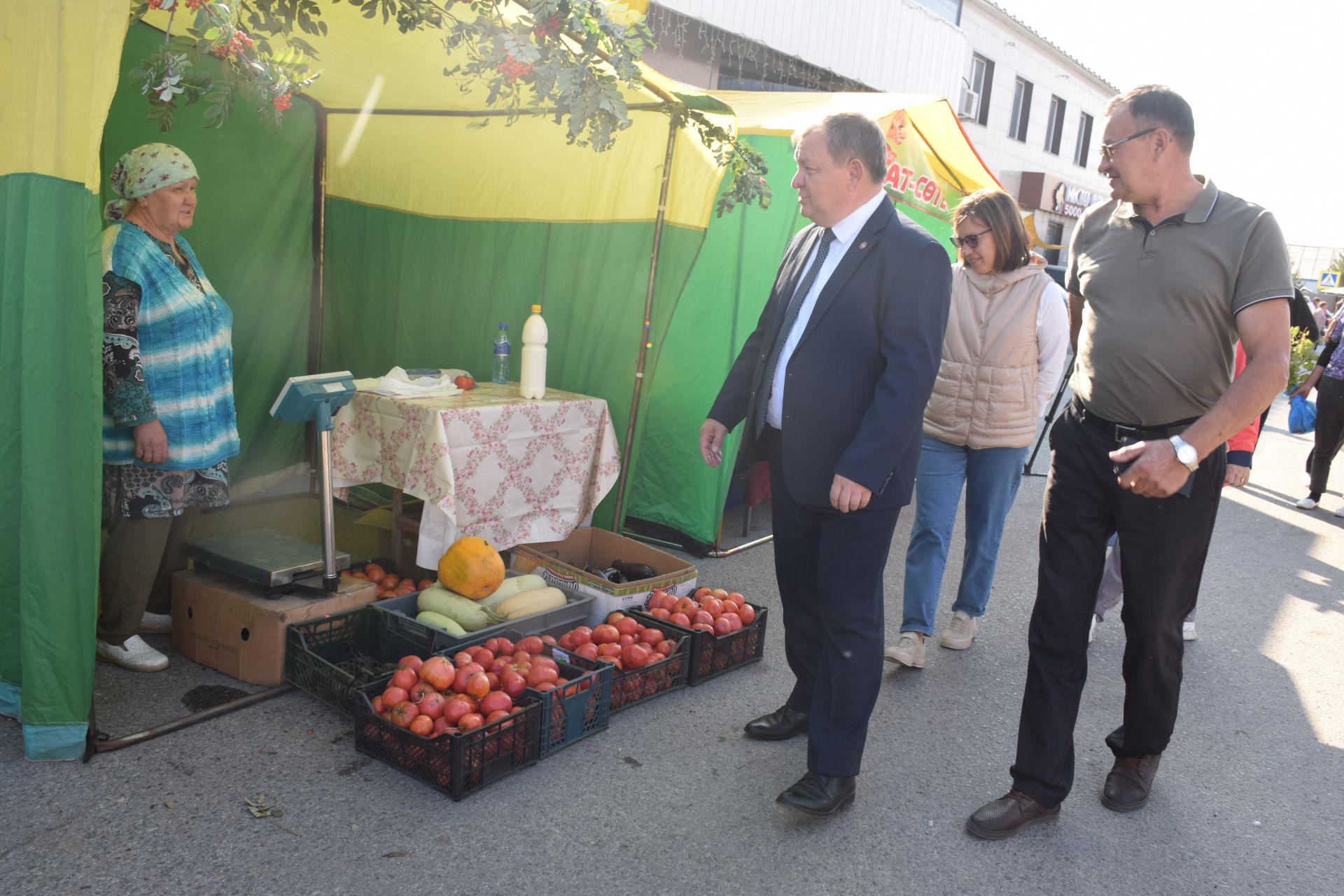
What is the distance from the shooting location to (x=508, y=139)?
18.5ft

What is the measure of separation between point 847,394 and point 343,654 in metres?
2.20

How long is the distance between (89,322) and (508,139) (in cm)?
342

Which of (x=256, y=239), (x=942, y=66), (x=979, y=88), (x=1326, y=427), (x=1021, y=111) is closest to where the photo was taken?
(x=256, y=239)

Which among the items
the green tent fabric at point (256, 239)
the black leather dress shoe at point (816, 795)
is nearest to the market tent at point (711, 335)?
the green tent fabric at point (256, 239)

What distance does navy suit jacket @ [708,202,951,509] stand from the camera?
2594mm

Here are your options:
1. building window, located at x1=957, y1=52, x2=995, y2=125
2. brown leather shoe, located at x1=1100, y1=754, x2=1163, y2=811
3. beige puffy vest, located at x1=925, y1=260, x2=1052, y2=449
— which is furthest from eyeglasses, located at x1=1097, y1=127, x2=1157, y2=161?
building window, located at x1=957, y1=52, x2=995, y2=125

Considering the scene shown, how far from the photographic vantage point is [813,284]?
2.87 meters

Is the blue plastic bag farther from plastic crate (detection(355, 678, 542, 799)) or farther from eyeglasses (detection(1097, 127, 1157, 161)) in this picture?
plastic crate (detection(355, 678, 542, 799))

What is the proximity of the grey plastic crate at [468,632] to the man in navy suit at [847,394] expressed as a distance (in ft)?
4.26

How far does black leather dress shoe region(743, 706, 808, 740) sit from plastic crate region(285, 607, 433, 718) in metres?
1.25

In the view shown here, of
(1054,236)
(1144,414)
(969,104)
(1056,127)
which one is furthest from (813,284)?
(1054,236)

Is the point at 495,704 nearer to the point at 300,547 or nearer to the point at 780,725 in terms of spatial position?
the point at 780,725

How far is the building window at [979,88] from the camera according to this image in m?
17.8

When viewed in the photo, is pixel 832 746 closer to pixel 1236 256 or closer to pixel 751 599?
pixel 1236 256
